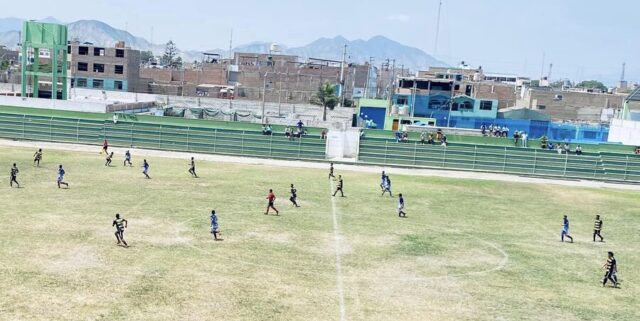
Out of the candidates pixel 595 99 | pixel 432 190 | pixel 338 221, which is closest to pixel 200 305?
pixel 338 221

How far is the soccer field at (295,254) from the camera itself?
22.2 meters

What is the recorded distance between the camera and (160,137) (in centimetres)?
6762

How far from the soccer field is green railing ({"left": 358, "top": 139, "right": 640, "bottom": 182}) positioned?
16.0 metres

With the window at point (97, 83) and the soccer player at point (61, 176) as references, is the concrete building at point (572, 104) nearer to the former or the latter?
the window at point (97, 83)

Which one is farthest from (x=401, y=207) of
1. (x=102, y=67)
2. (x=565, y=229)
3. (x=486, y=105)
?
(x=102, y=67)

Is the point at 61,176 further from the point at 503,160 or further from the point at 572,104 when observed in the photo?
the point at 572,104

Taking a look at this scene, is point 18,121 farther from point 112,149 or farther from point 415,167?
point 415,167

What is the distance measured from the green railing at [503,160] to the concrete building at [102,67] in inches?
2737

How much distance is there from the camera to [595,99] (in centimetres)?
13950

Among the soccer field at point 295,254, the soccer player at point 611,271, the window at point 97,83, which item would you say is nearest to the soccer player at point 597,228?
the soccer field at point 295,254

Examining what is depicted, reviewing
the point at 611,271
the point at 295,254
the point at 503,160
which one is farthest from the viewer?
the point at 503,160

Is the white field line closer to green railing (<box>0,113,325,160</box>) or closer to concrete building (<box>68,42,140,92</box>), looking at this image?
green railing (<box>0,113,325,160</box>)

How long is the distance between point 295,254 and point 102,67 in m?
104

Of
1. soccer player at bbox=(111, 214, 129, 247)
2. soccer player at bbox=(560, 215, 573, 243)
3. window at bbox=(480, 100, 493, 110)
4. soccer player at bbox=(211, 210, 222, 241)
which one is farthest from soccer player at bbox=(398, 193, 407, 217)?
window at bbox=(480, 100, 493, 110)
